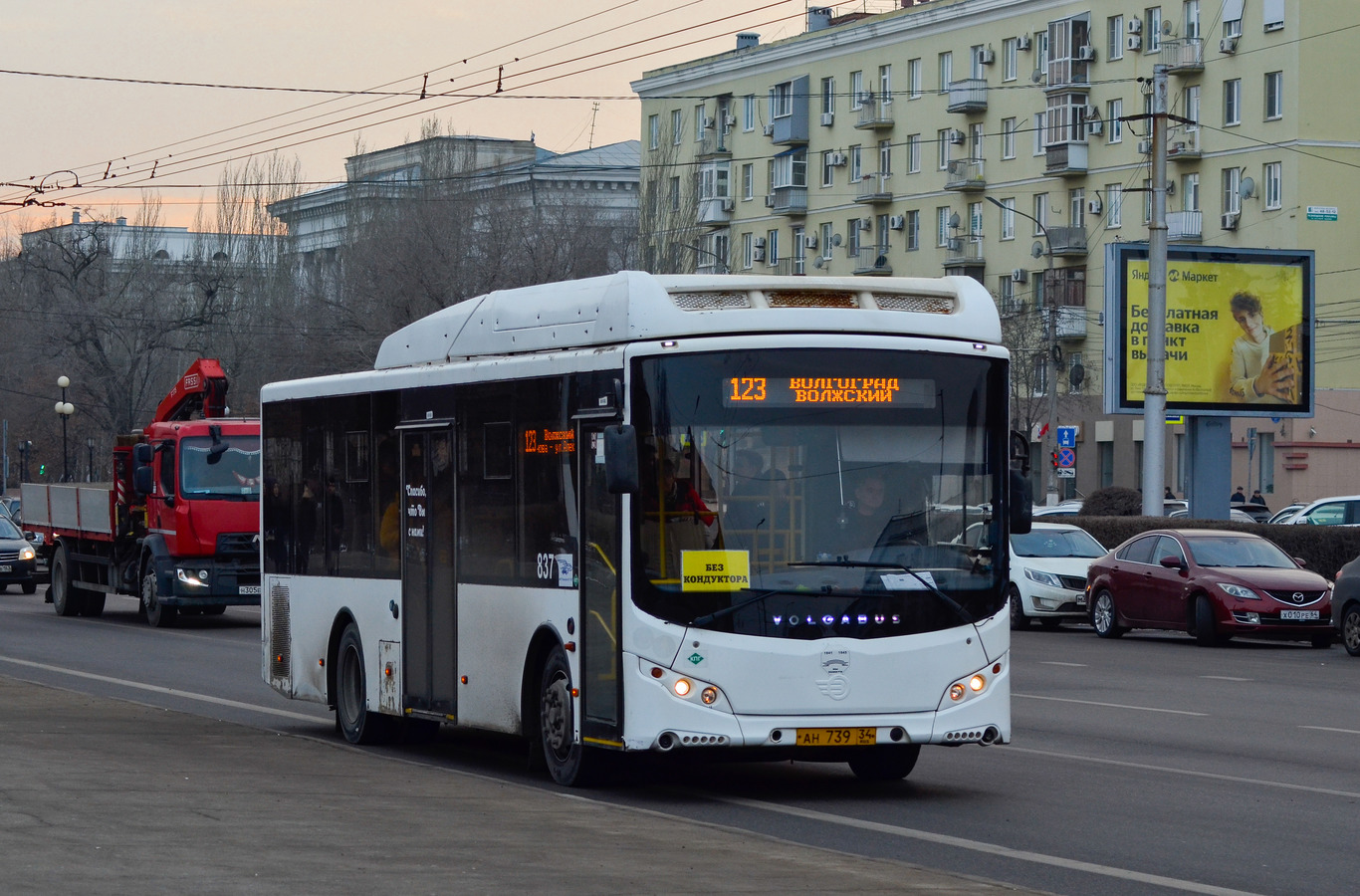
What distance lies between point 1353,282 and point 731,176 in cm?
3130

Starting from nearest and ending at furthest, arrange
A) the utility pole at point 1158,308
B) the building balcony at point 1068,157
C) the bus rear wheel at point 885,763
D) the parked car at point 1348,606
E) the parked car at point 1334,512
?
the bus rear wheel at point 885,763, the parked car at point 1348,606, the utility pole at point 1158,308, the parked car at point 1334,512, the building balcony at point 1068,157

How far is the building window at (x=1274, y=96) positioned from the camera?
220 feet

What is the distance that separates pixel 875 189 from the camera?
83.9 m

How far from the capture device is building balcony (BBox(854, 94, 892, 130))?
82.7m

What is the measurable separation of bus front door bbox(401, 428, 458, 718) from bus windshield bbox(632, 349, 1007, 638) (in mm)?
2400

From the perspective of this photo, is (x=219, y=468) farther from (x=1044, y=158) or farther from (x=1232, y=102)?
(x=1044, y=158)

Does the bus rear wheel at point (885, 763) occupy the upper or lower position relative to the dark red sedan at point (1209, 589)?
upper

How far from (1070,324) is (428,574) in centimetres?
6214

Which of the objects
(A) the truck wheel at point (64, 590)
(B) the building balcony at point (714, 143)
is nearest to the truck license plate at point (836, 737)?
(A) the truck wheel at point (64, 590)

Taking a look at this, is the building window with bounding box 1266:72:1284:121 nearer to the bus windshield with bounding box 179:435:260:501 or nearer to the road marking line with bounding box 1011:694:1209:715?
the bus windshield with bounding box 179:435:260:501

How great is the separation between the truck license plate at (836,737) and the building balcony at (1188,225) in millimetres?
61064

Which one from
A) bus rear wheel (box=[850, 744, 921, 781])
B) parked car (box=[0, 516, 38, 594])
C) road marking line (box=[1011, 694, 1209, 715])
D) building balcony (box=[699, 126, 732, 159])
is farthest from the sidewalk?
building balcony (box=[699, 126, 732, 159])

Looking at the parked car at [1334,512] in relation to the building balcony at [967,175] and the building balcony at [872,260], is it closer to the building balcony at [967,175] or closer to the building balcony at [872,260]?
the building balcony at [967,175]

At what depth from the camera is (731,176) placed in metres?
91.6
